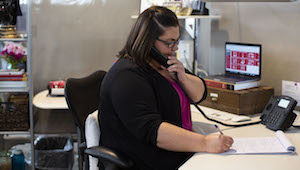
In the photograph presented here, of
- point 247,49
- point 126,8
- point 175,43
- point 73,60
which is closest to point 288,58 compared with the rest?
point 247,49

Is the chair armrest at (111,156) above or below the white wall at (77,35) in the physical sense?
below

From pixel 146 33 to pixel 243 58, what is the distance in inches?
41.3

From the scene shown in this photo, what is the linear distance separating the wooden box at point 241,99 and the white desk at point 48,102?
1138 millimetres

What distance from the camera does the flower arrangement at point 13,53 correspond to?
3278 mm

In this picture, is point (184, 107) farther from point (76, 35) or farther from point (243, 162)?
point (76, 35)

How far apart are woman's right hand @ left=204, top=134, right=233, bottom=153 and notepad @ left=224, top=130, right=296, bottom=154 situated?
0.03m

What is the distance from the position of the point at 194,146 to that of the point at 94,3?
2.28m

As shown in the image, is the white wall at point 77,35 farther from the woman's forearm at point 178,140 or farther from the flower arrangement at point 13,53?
the woman's forearm at point 178,140

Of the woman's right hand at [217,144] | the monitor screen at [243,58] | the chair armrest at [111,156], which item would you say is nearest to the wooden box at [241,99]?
the monitor screen at [243,58]

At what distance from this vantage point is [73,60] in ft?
12.0

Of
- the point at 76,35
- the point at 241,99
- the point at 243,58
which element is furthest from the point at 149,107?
the point at 76,35

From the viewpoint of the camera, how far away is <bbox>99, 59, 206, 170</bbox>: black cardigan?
67.0 inches

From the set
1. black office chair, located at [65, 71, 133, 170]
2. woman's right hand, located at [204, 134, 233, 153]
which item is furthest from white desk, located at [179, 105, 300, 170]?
black office chair, located at [65, 71, 133, 170]

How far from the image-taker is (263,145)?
180cm
